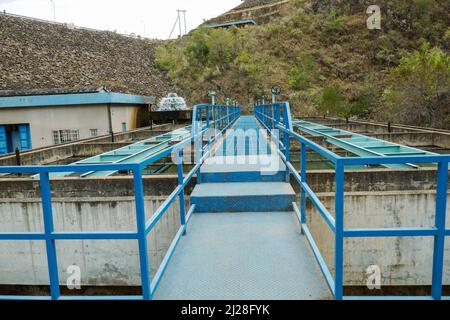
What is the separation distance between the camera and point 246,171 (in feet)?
18.1

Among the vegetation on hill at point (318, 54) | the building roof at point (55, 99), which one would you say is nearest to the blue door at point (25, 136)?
the building roof at point (55, 99)

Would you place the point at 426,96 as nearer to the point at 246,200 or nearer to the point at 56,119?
the point at 56,119

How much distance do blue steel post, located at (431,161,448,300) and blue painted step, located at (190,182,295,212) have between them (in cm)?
232

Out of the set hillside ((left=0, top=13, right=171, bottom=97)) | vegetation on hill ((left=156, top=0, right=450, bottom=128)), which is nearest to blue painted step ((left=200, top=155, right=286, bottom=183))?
hillside ((left=0, top=13, right=171, bottom=97))

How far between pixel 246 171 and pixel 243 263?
2.44 metres

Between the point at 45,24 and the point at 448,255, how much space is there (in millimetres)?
49020

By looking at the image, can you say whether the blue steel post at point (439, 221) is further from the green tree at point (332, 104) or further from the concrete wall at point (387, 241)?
the green tree at point (332, 104)

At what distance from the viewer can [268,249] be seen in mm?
3504

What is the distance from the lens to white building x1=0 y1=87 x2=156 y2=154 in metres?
18.2

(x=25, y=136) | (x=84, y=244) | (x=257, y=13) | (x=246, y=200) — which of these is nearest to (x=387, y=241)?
(x=246, y=200)

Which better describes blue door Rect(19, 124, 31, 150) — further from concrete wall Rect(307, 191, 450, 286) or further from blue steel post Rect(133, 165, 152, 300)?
blue steel post Rect(133, 165, 152, 300)
